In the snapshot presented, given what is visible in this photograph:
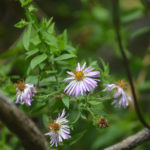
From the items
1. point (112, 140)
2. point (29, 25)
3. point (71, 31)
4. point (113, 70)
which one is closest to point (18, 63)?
point (112, 140)

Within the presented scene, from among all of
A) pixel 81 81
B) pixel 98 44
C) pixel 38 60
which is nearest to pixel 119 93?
pixel 81 81

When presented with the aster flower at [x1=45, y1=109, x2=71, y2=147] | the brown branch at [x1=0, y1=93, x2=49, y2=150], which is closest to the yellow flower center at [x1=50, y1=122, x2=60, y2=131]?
the aster flower at [x1=45, y1=109, x2=71, y2=147]

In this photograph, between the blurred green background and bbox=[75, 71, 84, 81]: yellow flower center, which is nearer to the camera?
bbox=[75, 71, 84, 81]: yellow flower center

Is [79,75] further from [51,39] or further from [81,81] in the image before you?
[51,39]

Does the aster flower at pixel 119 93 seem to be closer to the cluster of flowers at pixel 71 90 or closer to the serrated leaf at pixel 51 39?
the cluster of flowers at pixel 71 90

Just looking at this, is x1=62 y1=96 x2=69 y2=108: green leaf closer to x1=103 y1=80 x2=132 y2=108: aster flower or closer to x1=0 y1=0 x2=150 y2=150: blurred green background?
→ x1=103 y1=80 x2=132 y2=108: aster flower

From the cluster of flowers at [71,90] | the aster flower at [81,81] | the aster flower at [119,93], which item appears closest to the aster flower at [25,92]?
the cluster of flowers at [71,90]

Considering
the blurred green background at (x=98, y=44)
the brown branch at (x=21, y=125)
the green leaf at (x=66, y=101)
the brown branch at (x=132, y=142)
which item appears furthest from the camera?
the blurred green background at (x=98, y=44)
